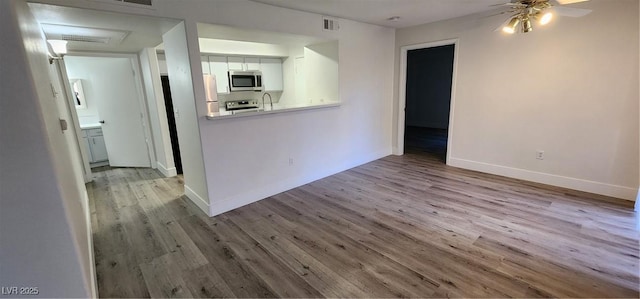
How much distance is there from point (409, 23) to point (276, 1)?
101 inches

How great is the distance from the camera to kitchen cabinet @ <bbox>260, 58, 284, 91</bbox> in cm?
579

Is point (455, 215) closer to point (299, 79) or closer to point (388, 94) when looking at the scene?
point (388, 94)

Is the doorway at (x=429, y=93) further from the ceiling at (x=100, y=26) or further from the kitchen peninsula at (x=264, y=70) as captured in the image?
the ceiling at (x=100, y=26)

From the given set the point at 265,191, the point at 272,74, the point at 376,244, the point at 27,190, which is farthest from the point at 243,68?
the point at 27,190

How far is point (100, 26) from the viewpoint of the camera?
2.79m

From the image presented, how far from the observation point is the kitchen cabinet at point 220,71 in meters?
5.08

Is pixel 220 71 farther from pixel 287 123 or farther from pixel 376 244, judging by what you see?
pixel 376 244

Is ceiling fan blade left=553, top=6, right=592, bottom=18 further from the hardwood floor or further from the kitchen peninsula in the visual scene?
the kitchen peninsula

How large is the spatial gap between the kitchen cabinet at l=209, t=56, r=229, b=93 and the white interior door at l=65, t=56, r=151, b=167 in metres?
1.29

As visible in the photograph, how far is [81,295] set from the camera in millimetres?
1601

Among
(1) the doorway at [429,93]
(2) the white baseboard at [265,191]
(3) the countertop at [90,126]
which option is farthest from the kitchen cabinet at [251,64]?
(1) the doorway at [429,93]

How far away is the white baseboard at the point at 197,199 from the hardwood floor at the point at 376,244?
0.25 feet

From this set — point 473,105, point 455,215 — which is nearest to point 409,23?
point 473,105

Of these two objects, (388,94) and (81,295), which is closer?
(81,295)
